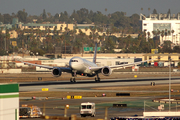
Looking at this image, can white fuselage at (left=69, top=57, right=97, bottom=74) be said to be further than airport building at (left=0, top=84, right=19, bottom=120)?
Yes

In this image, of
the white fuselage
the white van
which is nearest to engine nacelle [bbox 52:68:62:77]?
the white fuselage

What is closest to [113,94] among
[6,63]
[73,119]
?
[73,119]

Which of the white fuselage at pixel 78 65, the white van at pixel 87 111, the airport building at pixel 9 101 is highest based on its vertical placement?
the white fuselage at pixel 78 65

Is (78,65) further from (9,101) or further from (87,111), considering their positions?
(9,101)

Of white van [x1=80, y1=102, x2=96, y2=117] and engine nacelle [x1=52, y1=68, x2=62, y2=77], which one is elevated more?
engine nacelle [x1=52, y1=68, x2=62, y2=77]

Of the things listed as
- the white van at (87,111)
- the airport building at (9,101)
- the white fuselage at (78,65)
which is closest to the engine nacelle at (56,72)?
the white fuselage at (78,65)

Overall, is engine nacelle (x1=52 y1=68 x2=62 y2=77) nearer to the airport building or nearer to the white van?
the white van

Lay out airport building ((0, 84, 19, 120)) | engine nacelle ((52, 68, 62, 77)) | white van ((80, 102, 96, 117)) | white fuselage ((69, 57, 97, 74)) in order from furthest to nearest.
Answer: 1. engine nacelle ((52, 68, 62, 77))
2. white fuselage ((69, 57, 97, 74))
3. white van ((80, 102, 96, 117))
4. airport building ((0, 84, 19, 120))

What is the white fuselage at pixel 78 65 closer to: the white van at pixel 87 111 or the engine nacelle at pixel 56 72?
the engine nacelle at pixel 56 72

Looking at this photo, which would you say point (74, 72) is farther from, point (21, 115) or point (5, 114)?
point (5, 114)

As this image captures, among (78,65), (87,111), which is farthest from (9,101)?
(78,65)

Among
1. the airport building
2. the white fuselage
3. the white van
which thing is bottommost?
the white van

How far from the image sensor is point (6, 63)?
573 feet

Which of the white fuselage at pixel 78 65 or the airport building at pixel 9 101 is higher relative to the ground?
the white fuselage at pixel 78 65
